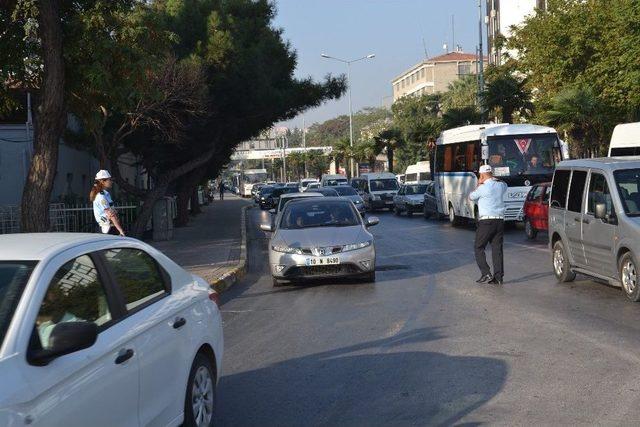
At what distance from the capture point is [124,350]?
4.51 metres

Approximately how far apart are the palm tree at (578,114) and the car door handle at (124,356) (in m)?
30.6

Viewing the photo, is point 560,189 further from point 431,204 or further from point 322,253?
point 431,204

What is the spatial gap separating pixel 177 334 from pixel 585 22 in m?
33.2

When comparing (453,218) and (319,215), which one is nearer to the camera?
(319,215)

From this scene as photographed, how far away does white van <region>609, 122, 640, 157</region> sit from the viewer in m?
19.1

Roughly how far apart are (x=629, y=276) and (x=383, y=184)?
34876 mm

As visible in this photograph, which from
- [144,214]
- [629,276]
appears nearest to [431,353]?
[629,276]

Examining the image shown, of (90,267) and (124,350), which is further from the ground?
(90,267)

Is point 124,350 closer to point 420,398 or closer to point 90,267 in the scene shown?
point 90,267

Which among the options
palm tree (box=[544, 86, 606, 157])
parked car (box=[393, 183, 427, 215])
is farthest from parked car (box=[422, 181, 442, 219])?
palm tree (box=[544, 86, 606, 157])

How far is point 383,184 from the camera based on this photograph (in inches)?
1811

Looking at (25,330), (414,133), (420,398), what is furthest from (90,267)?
(414,133)

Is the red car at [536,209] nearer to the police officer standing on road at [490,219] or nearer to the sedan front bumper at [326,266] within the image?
the police officer standing on road at [490,219]

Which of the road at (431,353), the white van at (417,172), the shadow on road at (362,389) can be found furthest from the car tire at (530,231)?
the white van at (417,172)
